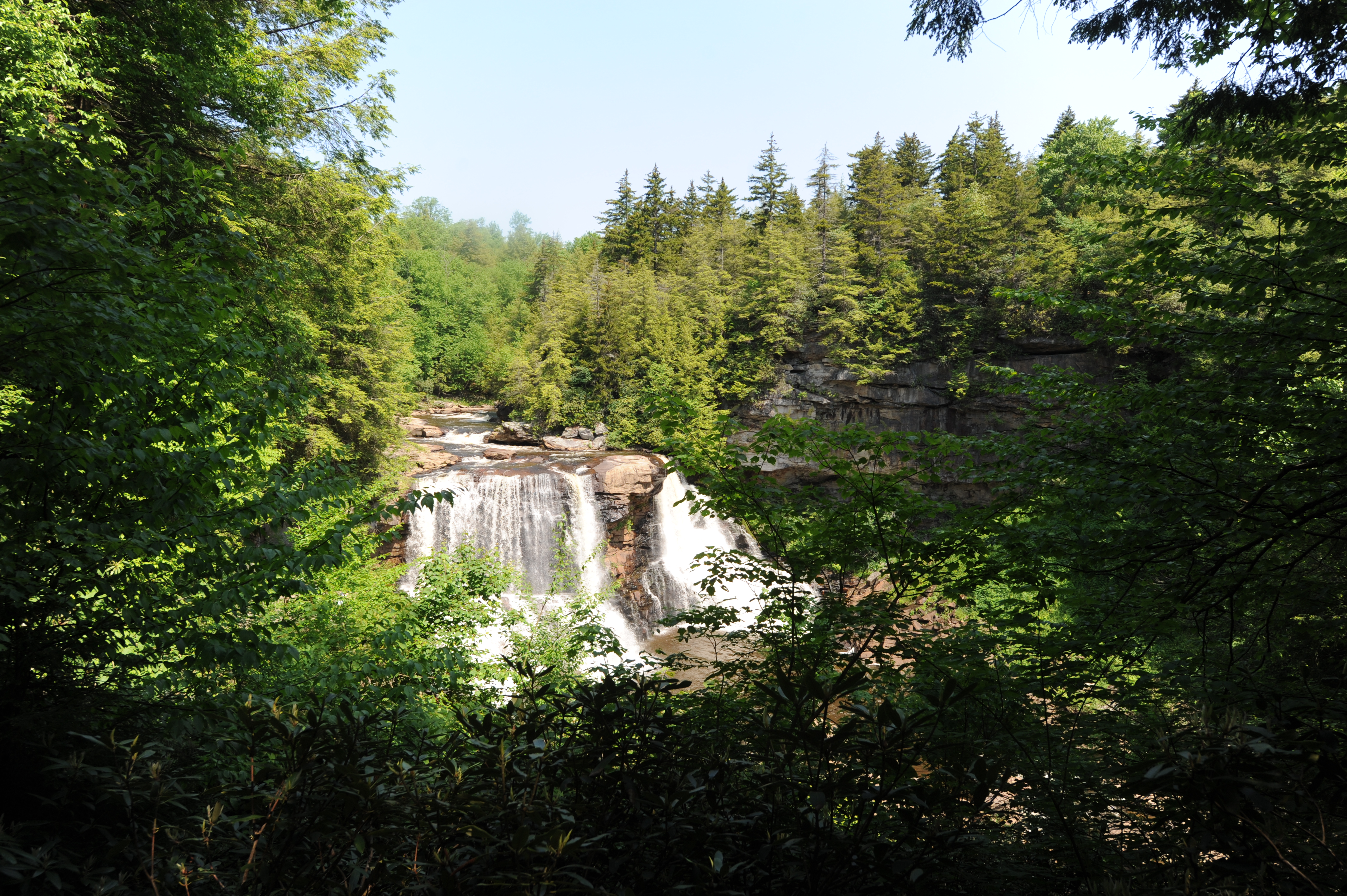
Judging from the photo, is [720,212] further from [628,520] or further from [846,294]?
[628,520]

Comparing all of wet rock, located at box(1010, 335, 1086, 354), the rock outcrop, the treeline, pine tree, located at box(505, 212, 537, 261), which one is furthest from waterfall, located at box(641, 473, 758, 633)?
pine tree, located at box(505, 212, 537, 261)

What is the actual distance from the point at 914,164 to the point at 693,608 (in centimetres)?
3751

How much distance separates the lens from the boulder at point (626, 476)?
761 inches

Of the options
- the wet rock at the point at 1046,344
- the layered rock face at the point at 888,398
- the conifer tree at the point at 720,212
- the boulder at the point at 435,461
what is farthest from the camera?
the conifer tree at the point at 720,212

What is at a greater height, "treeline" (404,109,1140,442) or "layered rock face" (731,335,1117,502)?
"treeline" (404,109,1140,442)

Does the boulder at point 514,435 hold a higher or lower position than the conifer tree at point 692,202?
lower

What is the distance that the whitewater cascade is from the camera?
17375 mm

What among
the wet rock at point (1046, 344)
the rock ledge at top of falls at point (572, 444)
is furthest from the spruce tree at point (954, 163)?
the rock ledge at top of falls at point (572, 444)

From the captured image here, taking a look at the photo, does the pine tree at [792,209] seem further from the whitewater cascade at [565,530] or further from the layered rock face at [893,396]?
the whitewater cascade at [565,530]

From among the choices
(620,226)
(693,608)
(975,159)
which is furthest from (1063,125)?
(693,608)

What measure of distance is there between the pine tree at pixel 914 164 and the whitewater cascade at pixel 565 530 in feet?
82.5

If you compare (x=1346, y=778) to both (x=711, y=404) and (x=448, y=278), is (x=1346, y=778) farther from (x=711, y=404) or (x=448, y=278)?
(x=448, y=278)

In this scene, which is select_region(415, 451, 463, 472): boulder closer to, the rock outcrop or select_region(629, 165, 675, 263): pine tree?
the rock outcrop

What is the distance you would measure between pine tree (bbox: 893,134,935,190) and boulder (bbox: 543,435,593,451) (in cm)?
2338
